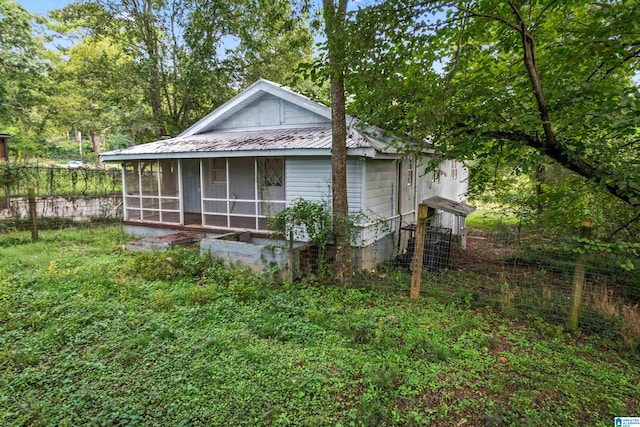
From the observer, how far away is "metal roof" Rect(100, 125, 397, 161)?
7.36m

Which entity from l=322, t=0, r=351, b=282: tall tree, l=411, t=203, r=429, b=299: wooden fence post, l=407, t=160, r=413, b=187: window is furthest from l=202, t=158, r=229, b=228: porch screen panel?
l=411, t=203, r=429, b=299: wooden fence post

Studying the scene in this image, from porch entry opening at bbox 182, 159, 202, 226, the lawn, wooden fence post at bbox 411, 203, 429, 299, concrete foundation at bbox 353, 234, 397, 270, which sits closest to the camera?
the lawn

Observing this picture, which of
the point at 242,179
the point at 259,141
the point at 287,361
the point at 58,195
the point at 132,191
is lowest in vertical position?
the point at 287,361

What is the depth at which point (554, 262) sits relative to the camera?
512 centimetres

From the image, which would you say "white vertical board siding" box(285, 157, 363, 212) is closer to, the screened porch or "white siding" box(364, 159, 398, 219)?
"white siding" box(364, 159, 398, 219)

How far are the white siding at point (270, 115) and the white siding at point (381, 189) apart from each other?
226cm

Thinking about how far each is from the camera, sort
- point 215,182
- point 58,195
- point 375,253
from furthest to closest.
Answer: point 58,195, point 215,182, point 375,253

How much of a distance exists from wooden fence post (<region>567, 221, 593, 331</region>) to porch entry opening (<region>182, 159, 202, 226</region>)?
33.8ft

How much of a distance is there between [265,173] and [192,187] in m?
3.43

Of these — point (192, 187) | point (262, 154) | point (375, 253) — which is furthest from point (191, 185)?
point (375, 253)

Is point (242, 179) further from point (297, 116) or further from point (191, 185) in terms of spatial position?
point (297, 116)

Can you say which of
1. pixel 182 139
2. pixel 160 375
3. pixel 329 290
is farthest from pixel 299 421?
pixel 182 139

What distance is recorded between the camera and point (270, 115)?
34.7ft

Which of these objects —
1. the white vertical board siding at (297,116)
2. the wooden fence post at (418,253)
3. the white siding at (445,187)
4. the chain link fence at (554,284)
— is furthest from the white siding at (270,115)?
the chain link fence at (554,284)
